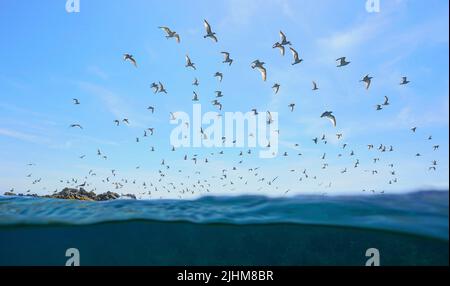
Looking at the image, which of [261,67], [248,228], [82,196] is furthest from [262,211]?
[82,196]

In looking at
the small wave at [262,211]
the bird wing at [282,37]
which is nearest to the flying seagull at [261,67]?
the bird wing at [282,37]

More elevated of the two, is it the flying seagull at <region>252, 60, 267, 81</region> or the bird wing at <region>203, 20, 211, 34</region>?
the bird wing at <region>203, 20, 211, 34</region>

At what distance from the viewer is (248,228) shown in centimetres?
1681

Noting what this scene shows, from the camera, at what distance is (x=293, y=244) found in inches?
729

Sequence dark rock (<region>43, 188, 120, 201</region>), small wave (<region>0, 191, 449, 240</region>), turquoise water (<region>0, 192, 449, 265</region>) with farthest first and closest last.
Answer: dark rock (<region>43, 188, 120, 201</region>), turquoise water (<region>0, 192, 449, 265</region>), small wave (<region>0, 191, 449, 240</region>)

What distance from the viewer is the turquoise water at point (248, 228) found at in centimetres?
1420

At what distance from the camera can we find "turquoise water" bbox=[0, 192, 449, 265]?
46.6 feet

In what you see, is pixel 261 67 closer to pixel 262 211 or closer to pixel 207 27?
pixel 207 27

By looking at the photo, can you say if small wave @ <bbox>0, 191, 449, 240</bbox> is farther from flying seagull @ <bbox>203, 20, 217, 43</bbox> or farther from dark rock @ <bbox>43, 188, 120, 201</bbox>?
flying seagull @ <bbox>203, 20, 217, 43</bbox>

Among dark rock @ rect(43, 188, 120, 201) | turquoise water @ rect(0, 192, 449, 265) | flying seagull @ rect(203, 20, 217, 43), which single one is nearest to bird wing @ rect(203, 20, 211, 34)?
flying seagull @ rect(203, 20, 217, 43)

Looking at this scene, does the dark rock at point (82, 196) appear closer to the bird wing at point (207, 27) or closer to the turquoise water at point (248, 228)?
the turquoise water at point (248, 228)
